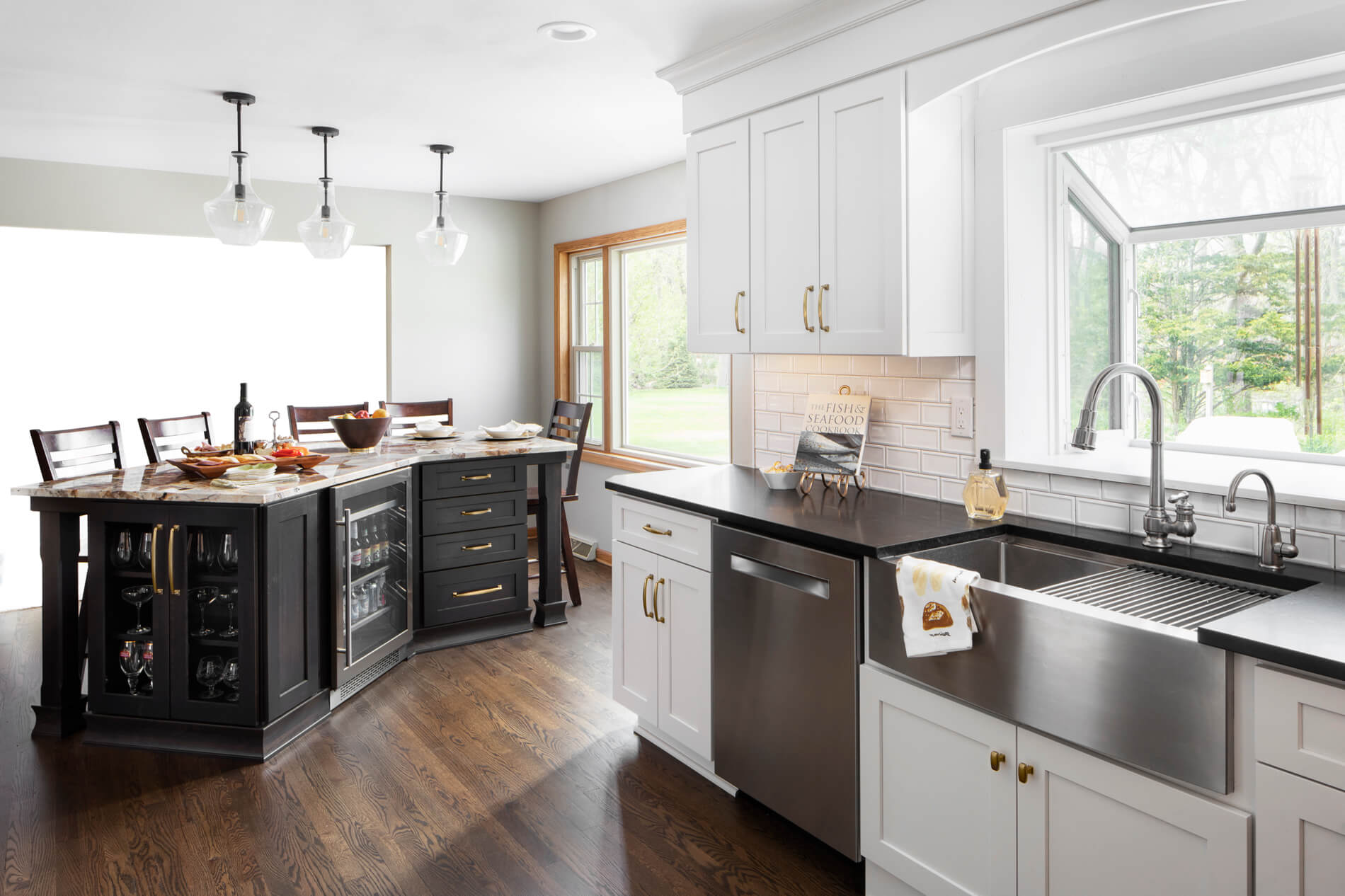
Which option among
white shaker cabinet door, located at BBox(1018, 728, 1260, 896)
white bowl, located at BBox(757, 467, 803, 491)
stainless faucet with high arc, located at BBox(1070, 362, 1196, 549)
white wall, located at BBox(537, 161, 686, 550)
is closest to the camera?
white shaker cabinet door, located at BBox(1018, 728, 1260, 896)

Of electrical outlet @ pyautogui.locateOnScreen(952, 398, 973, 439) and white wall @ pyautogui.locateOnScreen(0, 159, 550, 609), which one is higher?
white wall @ pyautogui.locateOnScreen(0, 159, 550, 609)

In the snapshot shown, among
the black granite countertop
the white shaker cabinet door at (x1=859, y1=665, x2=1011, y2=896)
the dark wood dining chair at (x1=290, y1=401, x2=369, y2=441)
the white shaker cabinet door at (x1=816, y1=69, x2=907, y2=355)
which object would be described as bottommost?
the white shaker cabinet door at (x1=859, y1=665, x2=1011, y2=896)

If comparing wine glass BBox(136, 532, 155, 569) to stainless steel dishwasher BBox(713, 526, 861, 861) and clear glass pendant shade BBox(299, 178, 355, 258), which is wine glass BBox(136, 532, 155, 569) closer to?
clear glass pendant shade BBox(299, 178, 355, 258)

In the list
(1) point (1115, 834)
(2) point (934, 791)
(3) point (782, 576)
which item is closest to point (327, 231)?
(3) point (782, 576)

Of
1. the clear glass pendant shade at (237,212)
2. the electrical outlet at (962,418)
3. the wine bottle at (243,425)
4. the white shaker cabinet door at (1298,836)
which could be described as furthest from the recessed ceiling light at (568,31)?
the white shaker cabinet door at (1298,836)

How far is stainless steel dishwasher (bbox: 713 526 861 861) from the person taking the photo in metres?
2.17

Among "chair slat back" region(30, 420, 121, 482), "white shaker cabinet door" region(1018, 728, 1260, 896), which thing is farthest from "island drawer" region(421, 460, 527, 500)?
"white shaker cabinet door" region(1018, 728, 1260, 896)

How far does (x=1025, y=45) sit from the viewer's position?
7.11 feet

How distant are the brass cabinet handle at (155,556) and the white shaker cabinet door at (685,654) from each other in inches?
66.4

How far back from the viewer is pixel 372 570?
360 centimetres

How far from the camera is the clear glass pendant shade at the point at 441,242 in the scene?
436 centimetres

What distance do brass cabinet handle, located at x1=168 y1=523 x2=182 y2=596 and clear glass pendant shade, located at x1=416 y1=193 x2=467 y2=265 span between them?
76.0 inches

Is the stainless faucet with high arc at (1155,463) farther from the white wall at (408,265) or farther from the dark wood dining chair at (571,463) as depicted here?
the white wall at (408,265)

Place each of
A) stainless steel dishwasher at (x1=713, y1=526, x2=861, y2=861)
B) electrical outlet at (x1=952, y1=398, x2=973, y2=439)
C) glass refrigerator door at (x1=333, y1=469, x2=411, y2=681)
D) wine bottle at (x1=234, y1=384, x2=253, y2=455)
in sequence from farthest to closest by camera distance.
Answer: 1. wine bottle at (x1=234, y1=384, x2=253, y2=455)
2. glass refrigerator door at (x1=333, y1=469, x2=411, y2=681)
3. electrical outlet at (x1=952, y1=398, x2=973, y2=439)
4. stainless steel dishwasher at (x1=713, y1=526, x2=861, y2=861)
